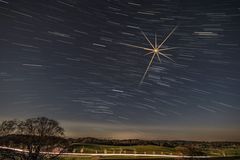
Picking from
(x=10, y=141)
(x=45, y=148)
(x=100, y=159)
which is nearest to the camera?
(x=45, y=148)

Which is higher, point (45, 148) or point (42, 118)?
point (42, 118)

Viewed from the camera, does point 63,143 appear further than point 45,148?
Yes

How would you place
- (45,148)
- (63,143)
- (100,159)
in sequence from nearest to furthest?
(45,148), (63,143), (100,159)

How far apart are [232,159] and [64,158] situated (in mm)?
32597

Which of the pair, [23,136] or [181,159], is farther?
[181,159]

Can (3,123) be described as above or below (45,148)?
above

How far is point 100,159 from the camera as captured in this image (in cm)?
5609

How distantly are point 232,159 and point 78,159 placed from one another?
30049mm

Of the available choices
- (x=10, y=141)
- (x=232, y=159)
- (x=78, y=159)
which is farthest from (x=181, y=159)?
(x=10, y=141)

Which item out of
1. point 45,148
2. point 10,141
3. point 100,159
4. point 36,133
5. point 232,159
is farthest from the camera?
point 232,159

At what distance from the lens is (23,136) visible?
35750 millimetres

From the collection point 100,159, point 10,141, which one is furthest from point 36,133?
point 100,159

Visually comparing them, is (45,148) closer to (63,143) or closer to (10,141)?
(63,143)

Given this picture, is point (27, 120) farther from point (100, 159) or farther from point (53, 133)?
point (100, 159)
